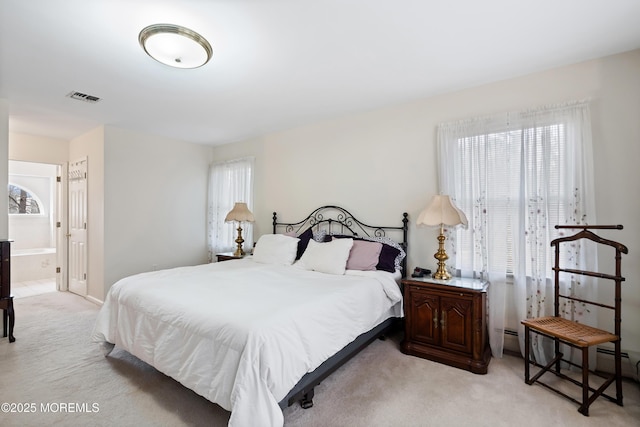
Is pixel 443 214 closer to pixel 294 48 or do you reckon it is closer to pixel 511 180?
pixel 511 180

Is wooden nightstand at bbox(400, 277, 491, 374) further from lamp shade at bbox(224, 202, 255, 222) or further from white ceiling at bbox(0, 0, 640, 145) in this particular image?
lamp shade at bbox(224, 202, 255, 222)

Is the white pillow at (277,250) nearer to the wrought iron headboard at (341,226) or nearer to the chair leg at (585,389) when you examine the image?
the wrought iron headboard at (341,226)

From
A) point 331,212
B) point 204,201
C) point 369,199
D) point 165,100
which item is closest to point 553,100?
point 369,199

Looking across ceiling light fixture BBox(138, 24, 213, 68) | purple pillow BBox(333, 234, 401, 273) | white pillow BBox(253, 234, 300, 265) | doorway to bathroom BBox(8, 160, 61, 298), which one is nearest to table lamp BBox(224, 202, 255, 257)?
white pillow BBox(253, 234, 300, 265)

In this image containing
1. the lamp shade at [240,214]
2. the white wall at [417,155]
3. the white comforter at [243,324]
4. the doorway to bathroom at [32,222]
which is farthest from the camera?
the doorway to bathroom at [32,222]

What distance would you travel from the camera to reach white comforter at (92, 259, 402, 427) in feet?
5.09

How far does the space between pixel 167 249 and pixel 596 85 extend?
18.1 feet

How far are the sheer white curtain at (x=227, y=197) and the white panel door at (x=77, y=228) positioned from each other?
5.91 feet

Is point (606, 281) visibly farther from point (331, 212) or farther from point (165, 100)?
point (165, 100)

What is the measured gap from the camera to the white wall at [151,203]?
13.7 ft

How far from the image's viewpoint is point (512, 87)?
107 inches

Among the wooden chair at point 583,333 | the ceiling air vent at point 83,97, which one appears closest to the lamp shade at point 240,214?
the ceiling air vent at point 83,97

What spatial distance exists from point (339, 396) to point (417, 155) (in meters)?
2.42

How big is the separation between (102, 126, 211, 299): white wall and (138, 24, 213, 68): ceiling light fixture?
2729 millimetres
